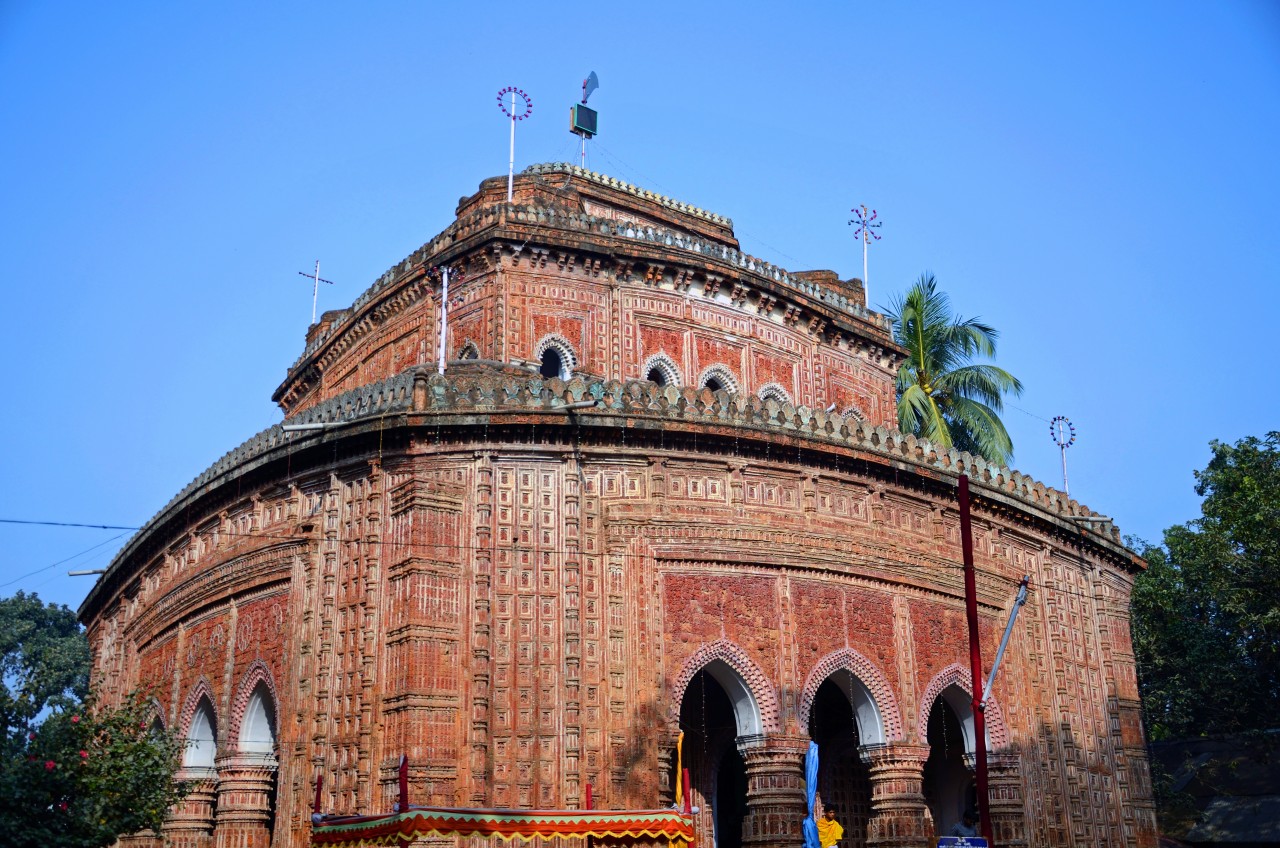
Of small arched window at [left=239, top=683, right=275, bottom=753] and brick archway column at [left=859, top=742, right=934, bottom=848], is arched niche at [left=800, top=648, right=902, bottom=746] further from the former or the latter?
small arched window at [left=239, top=683, right=275, bottom=753]

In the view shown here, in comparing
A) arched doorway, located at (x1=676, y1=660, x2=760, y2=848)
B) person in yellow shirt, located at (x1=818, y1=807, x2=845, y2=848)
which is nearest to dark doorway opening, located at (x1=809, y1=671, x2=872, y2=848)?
arched doorway, located at (x1=676, y1=660, x2=760, y2=848)

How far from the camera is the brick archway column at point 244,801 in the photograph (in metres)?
19.5

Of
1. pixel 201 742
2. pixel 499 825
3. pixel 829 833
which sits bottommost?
pixel 829 833

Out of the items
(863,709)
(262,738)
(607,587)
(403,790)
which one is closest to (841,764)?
(863,709)

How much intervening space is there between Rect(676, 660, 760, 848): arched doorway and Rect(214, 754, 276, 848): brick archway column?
258 inches

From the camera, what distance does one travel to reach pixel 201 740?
70.7 feet

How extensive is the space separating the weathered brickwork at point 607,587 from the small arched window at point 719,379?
6cm

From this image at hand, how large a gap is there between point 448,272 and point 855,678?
33.2 feet

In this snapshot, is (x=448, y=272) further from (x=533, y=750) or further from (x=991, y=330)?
(x=991, y=330)

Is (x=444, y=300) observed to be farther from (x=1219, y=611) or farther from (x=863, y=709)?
(x=1219, y=611)

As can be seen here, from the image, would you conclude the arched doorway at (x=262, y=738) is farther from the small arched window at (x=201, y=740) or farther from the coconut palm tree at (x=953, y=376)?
the coconut palm tree at (x=953, y=376)

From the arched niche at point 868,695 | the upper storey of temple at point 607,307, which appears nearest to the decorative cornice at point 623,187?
the upper storey of temple at point 607,307

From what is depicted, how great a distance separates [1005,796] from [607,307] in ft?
35.2

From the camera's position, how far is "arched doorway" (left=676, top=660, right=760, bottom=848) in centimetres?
2123
